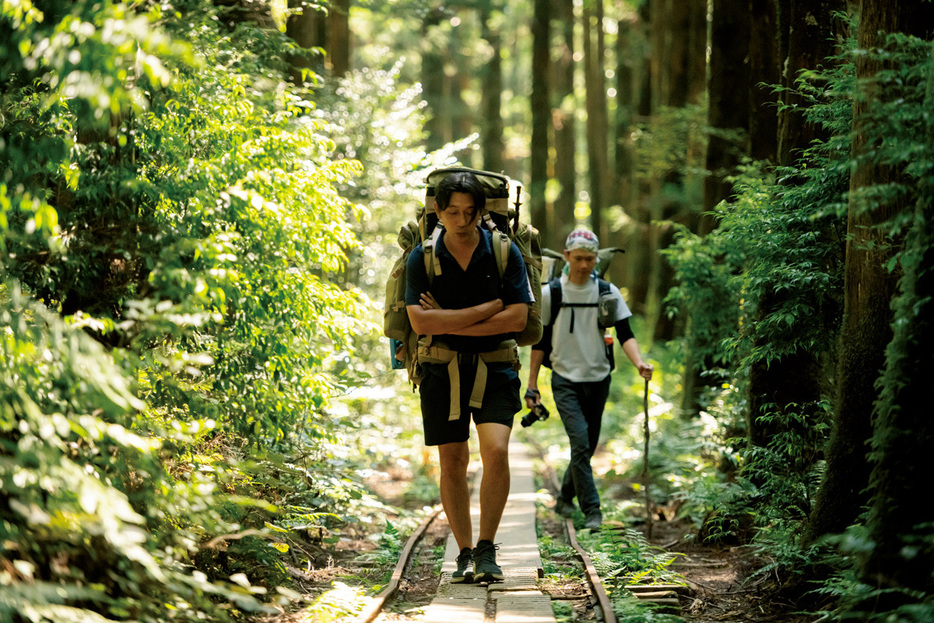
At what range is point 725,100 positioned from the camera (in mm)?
12062

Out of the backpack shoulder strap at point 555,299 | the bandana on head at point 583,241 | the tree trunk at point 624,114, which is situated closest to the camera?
the bandana on head at point 583,241

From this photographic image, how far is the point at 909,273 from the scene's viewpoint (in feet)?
14.8

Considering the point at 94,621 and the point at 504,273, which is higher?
the point at 504,273

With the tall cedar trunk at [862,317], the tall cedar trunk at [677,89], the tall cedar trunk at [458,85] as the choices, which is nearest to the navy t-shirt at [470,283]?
the tall cedar trunk at [862,317]

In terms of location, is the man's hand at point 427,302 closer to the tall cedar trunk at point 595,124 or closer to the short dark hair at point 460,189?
the short dark hair at point 460,189

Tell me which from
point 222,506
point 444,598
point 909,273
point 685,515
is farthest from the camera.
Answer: point 685,515

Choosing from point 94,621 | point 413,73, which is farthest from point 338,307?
point 413,73

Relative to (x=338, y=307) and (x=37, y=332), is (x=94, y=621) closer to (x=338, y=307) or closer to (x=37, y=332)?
(x=37, y=332)

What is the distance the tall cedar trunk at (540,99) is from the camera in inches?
904

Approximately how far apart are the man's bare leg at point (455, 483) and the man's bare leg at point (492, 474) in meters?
0.15

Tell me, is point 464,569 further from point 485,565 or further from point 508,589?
point 508,589

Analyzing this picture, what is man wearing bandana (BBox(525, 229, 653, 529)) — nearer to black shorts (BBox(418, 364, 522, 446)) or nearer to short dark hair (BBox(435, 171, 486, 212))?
black shorts (BBox(418, 364, 522, 446))

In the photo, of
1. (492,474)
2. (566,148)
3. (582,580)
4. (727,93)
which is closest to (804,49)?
(492,474)

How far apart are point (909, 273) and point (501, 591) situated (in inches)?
133
